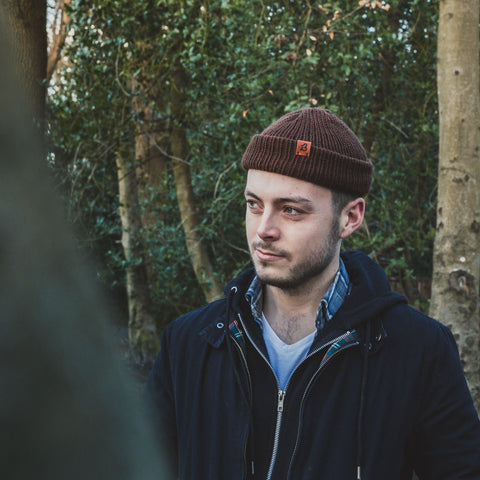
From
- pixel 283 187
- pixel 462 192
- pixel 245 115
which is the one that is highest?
pixel 245 115

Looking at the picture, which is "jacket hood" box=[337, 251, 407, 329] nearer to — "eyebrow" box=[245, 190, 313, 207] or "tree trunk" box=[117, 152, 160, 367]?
"eyebrow" box=[245, 190, 313, 207]

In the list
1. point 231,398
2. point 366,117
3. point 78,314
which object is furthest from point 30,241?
point 366,117

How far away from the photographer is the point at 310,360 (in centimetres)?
197

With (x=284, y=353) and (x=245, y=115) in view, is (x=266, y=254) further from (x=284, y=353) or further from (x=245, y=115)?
(x=245, y=115)

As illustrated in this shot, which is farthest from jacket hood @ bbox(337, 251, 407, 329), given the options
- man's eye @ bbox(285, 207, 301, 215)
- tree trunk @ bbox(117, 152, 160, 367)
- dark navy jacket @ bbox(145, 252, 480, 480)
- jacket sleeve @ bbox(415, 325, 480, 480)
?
tree trunk @ bbox(117, 152, 160, 367)

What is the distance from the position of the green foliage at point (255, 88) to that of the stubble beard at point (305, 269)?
3520mm

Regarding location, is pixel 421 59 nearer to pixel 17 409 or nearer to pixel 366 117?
pixel 366 117

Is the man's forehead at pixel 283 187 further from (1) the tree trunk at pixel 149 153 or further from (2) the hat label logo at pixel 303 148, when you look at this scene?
(1) the tree trunk at pixel 149 153

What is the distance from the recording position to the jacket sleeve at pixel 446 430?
1917 mm

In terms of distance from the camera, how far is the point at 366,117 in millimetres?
6676

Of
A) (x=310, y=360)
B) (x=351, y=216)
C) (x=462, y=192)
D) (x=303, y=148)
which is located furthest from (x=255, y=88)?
(x=310, y=360)

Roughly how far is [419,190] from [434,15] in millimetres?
1843

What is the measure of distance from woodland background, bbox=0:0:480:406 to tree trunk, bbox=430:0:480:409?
10 mm

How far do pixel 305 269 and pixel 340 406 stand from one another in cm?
46
